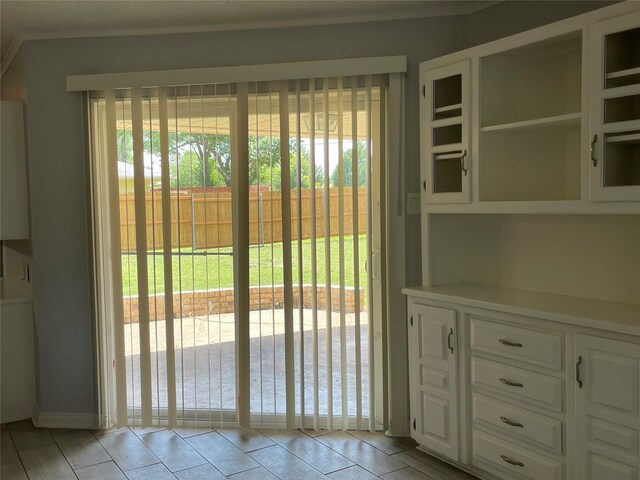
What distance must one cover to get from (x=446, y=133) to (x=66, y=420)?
287 centimetres

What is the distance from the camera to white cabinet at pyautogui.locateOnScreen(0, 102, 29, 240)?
3760 mm

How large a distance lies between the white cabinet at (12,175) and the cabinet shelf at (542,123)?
9.29 feet

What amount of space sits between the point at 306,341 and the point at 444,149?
1.37m

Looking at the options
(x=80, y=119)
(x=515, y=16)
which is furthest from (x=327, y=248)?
(x=80, y=119)

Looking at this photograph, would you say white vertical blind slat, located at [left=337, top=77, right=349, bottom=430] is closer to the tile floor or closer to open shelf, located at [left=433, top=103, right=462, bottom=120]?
the tile floor

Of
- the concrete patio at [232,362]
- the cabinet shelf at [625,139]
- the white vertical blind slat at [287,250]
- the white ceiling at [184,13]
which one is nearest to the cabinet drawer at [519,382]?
the concrete patio at [232,362]

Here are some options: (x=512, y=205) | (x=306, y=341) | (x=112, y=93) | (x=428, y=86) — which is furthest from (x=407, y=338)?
(x=112, y=93)

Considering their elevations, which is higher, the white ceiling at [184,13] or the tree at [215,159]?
the white ceiling at [184,13]

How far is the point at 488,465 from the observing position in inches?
112

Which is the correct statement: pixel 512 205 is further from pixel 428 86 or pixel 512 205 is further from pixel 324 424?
pixel 324 424

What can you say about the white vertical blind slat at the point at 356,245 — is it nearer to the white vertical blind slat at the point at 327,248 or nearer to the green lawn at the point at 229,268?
the green lawn at the point at 229,268

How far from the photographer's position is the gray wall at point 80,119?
3379 mm

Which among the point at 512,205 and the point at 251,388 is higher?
the point at 512,205

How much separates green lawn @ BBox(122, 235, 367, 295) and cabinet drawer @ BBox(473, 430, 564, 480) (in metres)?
1.09
